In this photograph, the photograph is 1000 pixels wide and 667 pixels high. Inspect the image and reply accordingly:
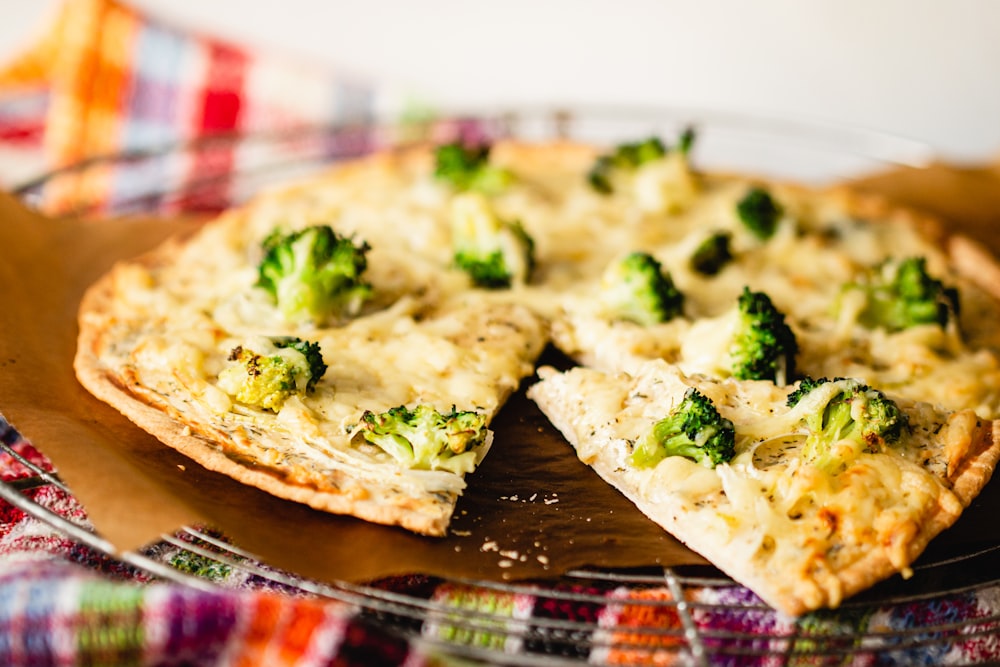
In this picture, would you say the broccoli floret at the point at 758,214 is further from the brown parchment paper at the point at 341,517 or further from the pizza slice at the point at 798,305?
the brown parchment paper at the point at 341,517

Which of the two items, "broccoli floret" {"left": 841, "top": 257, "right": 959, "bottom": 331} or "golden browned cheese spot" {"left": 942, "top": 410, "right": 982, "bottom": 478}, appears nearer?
"golden browned cheese spot" {"left": 942, "top": 410, "right": 982, "bottom": 478}

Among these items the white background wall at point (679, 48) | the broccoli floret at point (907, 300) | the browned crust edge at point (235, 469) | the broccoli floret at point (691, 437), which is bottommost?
the browned crust edge at point (235, 469)

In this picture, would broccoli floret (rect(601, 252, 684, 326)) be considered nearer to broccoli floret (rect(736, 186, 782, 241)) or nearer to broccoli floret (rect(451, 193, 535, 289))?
broccoli floret (rect(451, 193, 535, 289))

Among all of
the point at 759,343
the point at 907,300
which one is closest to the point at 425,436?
the point at 759,343

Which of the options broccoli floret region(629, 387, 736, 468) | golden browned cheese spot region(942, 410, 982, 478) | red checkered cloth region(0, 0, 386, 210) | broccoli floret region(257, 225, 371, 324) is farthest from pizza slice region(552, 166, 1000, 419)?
red checkered cloth region(0, 0, 386, 210)

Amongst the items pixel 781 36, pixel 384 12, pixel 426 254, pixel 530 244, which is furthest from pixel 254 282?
pixel 781 36

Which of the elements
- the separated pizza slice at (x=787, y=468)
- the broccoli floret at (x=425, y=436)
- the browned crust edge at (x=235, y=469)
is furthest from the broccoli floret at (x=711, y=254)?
the browned crust edge at (x=235, y=469)
